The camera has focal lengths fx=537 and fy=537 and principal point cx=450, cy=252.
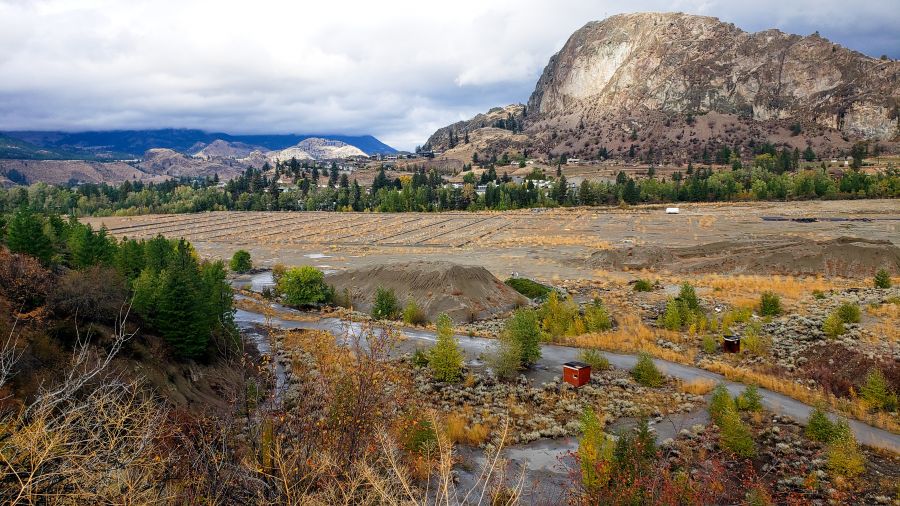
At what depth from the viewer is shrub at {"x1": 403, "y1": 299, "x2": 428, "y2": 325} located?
41062mm

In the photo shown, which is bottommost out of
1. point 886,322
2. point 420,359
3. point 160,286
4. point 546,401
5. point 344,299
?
point 344,299

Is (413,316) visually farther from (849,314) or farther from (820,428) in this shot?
(849,314)

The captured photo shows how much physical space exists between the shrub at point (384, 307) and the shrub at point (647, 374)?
21.3m

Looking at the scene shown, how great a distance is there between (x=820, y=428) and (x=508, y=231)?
258ft

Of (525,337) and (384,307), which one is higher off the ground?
(525,337)

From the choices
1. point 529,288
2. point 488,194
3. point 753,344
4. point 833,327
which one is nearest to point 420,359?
point 753,344

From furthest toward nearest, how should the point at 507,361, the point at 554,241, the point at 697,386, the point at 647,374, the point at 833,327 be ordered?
the point at 554,241 → the point at 833,327 → the point at 507,361 → the point at 647,374 → the point at 697,386

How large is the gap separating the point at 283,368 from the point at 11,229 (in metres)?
23.7

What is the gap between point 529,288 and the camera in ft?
161

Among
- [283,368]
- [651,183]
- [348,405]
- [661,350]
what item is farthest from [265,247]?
[651,183]

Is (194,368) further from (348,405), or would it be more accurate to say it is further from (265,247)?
(265,247)

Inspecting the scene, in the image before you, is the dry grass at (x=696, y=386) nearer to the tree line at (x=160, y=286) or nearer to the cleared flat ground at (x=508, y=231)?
the tree line at (x=160, y=286)

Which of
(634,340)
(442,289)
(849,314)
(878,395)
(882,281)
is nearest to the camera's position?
(878,395)

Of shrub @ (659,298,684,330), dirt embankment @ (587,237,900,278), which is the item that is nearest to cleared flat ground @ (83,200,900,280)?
dirt embankment @ (587,237,900,278)
